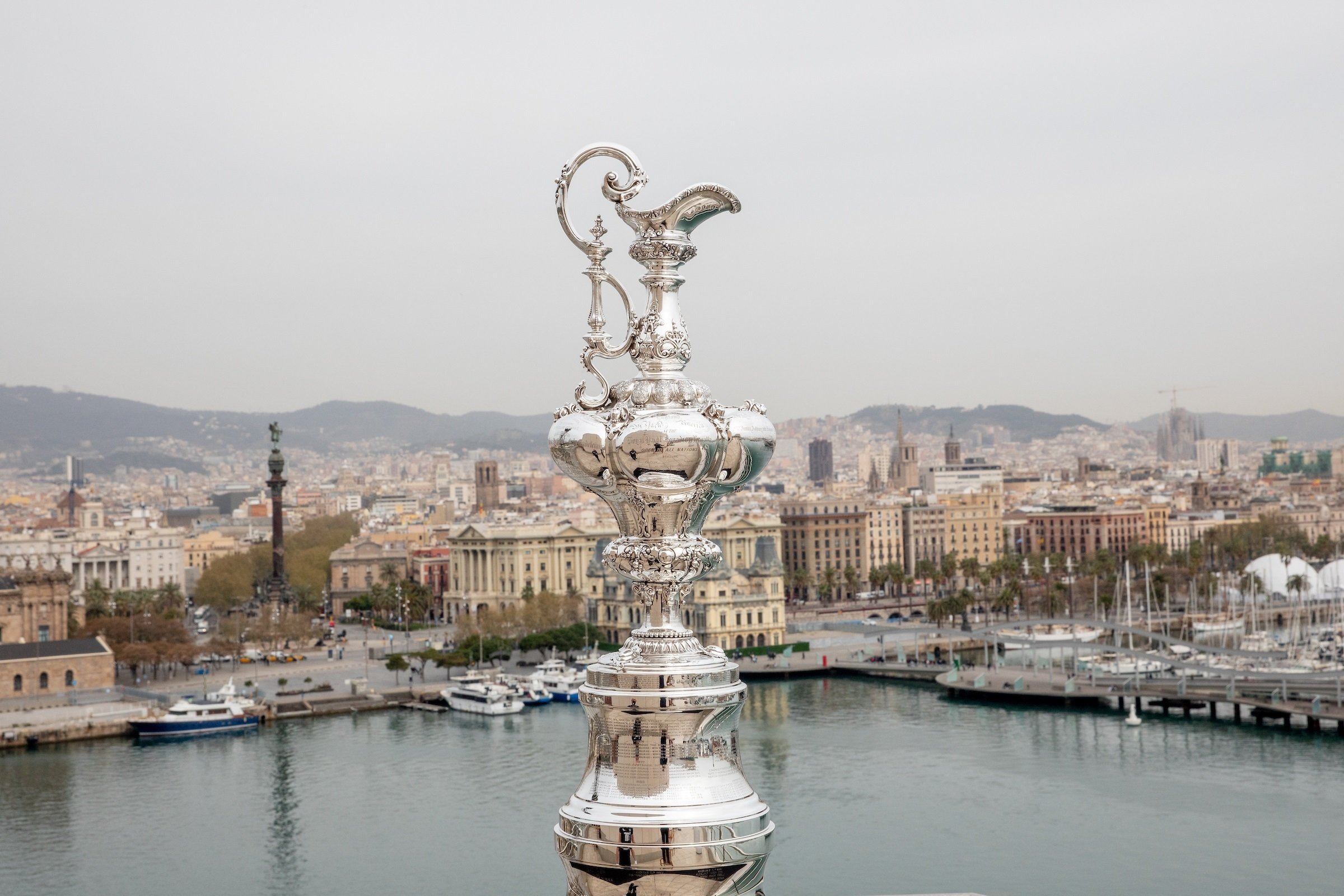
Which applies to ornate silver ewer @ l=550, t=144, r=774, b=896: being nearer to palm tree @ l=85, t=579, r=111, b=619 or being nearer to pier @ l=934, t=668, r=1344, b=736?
pier @ l=934, t=668, r=1344, b=736

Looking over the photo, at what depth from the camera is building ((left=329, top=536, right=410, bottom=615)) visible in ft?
154

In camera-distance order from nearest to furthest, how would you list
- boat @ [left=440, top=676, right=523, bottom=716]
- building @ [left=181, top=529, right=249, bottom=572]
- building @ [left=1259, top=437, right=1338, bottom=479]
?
boat @ [left=440, top=676, right=523, bottom=716] < building @ [left=181, top=529, right=249, bottom=572] < building @ [left=1259, top=437, right=1338, bottom=479]

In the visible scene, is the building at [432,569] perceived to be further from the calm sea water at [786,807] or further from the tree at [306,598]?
the calm sea water at [786,807]

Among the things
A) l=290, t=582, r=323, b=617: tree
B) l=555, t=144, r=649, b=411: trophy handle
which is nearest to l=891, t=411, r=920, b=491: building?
l=290, t=582, r=323, b=617: tree

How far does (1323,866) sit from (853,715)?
10.8 meters

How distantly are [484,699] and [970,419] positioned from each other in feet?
434

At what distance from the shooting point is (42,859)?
631 inches

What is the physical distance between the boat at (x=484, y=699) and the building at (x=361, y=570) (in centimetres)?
1972

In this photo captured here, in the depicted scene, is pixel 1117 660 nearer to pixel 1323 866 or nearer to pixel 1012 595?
pixel 1012 595

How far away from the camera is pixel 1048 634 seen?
35.8 meters

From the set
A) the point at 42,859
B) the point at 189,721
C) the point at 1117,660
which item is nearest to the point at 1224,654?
the point at 1117,660

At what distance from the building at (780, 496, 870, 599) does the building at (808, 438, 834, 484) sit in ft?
198

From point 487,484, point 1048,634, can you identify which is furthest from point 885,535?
point 487,484

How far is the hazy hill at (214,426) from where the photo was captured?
407ft
